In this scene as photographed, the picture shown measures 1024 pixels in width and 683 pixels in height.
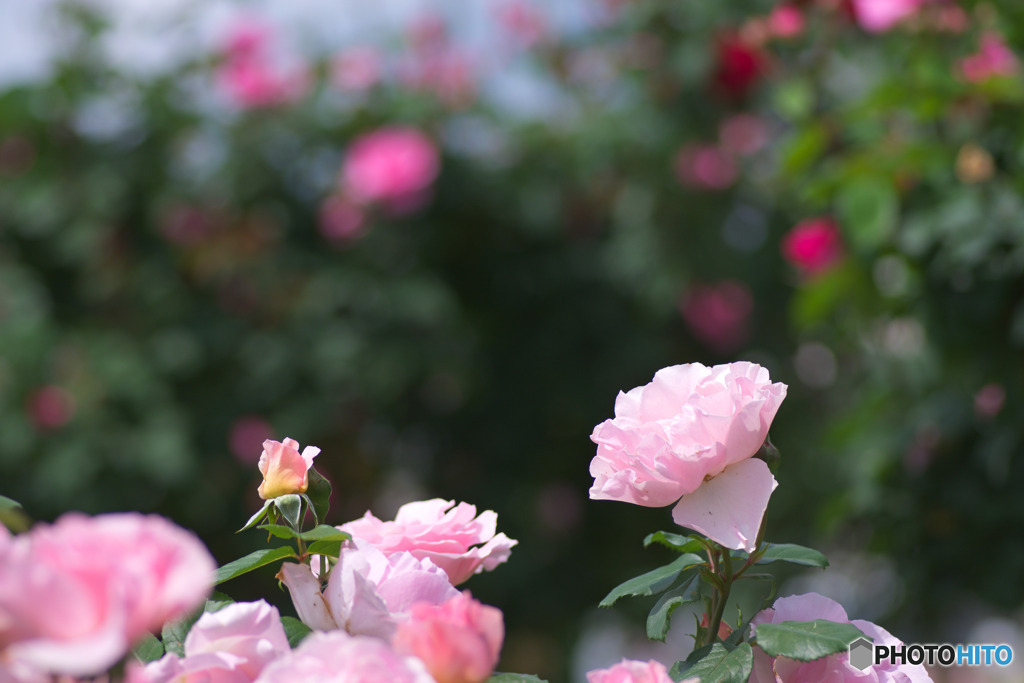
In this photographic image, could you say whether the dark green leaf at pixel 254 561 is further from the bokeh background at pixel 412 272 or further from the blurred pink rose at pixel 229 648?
the bokeh background at pixel 412 272

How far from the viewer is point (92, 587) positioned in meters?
0.29

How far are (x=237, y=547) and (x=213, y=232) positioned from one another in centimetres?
99

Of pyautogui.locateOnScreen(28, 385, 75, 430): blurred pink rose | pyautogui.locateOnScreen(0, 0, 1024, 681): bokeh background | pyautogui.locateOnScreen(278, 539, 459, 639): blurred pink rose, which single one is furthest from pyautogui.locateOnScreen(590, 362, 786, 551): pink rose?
pyautogui.locateOnScreen(28, 385, 75, 430): blurred pink rose

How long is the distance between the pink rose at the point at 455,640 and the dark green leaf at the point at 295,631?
0.40 ft

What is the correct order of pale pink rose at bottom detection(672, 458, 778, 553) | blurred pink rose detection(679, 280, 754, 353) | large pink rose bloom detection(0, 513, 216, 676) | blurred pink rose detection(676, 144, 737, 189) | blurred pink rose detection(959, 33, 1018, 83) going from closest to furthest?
large pink rose bloom detection(0, 513, 216, 676), pale pink rose at bottom detection(672, 458, 778, 553), blurred pink rose detection(959, 33, 1018, 83), blurred pink rose detection(676, 144, 737, 189), blurred pink rose detection(679, 280, 754, 353)

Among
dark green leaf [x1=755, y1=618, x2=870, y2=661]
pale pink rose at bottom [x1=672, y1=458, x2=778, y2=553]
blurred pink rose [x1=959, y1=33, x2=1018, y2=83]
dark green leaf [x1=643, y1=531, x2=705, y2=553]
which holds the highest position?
blurred pink rose [x1=959, y1=33, x2=1018, y2=83]

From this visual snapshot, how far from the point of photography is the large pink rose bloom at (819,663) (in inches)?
19.6

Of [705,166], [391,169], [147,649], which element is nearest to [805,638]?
[147,649]

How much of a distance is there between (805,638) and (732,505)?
0.24 feet

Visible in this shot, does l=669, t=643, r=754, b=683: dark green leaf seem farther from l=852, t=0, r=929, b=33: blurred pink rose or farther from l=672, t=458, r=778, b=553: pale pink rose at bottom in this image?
l=852, t=0, r=929, b=33: blurred pink rose

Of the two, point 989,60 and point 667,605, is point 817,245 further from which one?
point 667,605

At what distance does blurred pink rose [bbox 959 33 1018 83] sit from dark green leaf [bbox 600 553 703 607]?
1205 mm

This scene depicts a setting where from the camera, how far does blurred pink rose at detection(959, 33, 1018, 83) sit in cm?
150

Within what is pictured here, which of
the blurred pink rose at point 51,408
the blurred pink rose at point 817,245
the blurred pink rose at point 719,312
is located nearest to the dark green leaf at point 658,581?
the blurred pink rose at point 817,245
